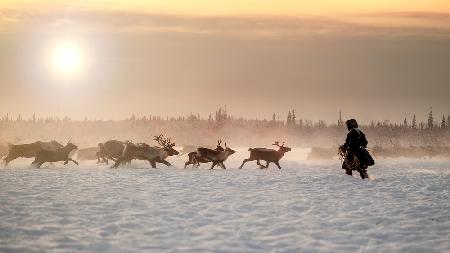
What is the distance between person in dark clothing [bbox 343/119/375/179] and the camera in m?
18.9

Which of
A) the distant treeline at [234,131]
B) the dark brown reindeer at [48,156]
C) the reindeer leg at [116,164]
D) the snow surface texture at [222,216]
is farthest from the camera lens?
the distant treeline at [234,131]

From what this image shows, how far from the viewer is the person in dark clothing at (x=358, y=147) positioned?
742 inches

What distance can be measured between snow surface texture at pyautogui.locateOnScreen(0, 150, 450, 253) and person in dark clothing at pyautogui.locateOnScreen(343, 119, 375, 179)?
6.80 feet

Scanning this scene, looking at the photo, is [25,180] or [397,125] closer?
[25,180]

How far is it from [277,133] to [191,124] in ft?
82.9

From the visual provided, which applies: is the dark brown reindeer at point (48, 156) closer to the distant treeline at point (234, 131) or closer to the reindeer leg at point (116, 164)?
the reindeer leg at point (116, 164)

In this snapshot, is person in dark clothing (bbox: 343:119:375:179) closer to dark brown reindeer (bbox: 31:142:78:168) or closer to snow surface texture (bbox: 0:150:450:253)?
snow surface texture (bbox: 0:150:450:253)

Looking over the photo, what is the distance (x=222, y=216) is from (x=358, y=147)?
10242 mm

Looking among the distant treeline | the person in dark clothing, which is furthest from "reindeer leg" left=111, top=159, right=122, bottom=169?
the distant treeline

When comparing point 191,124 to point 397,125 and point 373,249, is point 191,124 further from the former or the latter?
point 373,249

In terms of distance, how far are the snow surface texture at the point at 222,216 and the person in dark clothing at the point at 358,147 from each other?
207cm

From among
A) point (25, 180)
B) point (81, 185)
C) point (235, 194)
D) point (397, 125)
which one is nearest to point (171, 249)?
point (235, 194)

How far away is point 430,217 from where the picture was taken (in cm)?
1078

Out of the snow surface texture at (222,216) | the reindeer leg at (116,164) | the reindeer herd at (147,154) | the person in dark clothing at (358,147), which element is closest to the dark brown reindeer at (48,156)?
the reindeer herd at (147,154)
